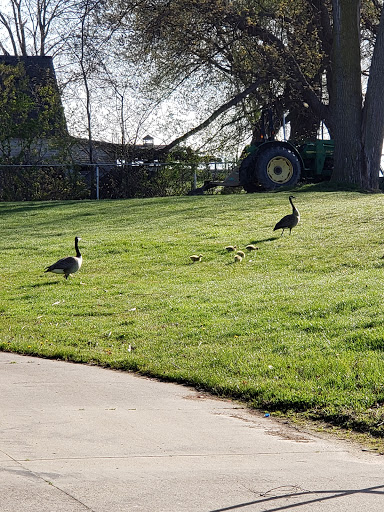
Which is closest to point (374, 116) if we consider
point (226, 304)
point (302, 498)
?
point (226, 304)

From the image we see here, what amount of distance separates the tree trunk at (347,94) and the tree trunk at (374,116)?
0.30m

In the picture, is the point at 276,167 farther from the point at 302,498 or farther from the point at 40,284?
the point at 302,498

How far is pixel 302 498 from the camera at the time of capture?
422 centimetres

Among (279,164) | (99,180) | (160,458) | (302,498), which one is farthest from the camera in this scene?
(99,180)

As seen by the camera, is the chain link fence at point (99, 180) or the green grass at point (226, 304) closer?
the green grass at point (226, 304)

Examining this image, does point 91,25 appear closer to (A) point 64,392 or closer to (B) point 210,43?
(B) point 210,43

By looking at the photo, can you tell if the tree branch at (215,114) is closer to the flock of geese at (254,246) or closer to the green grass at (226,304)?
the green grass at (226,304)

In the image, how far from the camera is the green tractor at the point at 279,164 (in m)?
27.6

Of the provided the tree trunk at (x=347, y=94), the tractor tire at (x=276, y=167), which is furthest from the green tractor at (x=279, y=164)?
the tree trunk at (x=347, y=94)

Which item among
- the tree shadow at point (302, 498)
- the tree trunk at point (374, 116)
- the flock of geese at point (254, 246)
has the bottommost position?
the tree shadow at point (302, 498)

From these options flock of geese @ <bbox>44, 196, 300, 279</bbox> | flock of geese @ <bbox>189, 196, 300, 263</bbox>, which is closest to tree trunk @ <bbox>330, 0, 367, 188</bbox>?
flock of geese @ <bbox>189, 196, 300, 263</bbox>

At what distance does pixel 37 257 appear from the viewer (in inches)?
671

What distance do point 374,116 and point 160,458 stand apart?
24.9m

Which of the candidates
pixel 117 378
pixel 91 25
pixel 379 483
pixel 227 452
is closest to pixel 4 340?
pixel 117 378
